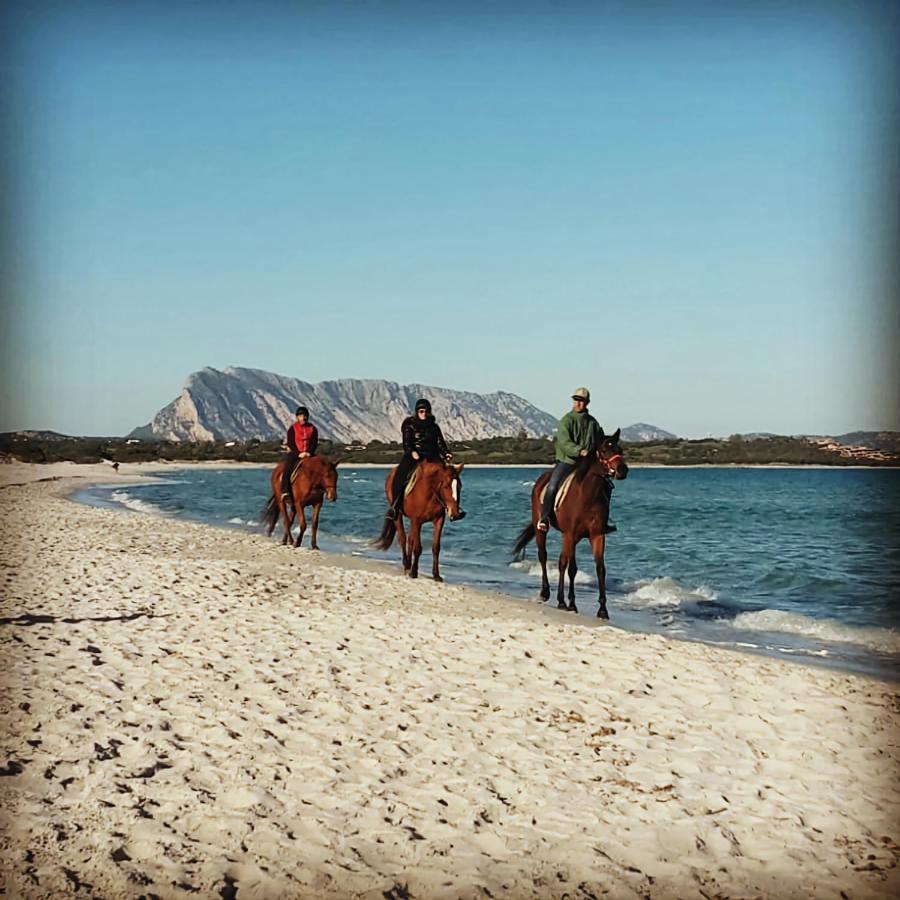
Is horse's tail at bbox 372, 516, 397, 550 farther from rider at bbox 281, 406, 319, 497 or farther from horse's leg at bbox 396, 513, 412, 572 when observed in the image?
rider at bbox 281, 406, 319, 497

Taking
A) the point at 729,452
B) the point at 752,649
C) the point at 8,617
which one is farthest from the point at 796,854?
the point at 729,452

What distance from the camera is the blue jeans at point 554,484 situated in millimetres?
13234

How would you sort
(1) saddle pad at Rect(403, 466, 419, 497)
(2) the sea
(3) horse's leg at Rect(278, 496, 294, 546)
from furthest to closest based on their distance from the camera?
(3) horse's leg at Rect(278, 496, 294, 546) < (1) saddle pad at Rect(403, 466, 419, 497) < (2) the sea

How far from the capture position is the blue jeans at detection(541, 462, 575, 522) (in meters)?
13.2

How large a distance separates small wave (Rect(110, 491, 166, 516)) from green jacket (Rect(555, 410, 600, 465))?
23144 millimetres

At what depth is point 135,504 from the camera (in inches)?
1497

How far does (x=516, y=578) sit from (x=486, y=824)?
531 inches

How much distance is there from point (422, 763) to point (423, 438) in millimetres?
9640

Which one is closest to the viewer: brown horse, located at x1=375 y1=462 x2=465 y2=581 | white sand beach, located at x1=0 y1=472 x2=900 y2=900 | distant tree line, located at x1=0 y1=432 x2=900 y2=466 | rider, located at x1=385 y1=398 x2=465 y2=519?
white sand beach, located at x1=0 y1=472 x2=900 y2=900

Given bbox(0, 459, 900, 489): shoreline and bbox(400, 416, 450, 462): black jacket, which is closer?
bbox(400, 416, 450, 462): black jacket

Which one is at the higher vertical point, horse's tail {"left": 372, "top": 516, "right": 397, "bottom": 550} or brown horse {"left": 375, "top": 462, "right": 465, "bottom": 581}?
brown horse {"left": 375, "top": 462, "right": 465, "bottom": 581}

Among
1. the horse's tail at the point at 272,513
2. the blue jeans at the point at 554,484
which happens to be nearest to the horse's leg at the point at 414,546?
the blue jeans at the point at 554,484

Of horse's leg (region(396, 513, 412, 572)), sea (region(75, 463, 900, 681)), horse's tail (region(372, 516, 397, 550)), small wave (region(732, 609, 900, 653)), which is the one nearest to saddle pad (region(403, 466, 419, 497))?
horse's leg (region(396, 513, 412, 572))

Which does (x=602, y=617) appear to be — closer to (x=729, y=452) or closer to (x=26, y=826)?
(x=26, y=826)
